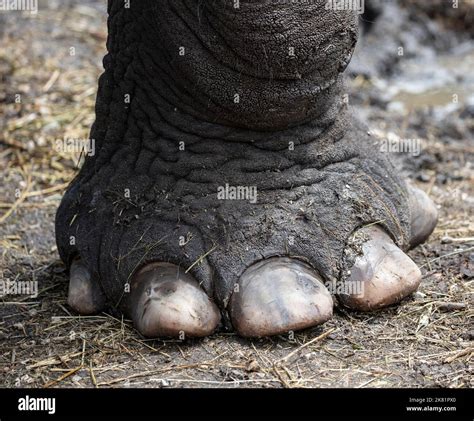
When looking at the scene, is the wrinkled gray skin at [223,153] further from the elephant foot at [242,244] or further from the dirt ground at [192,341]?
the dirt ground at [192,341]

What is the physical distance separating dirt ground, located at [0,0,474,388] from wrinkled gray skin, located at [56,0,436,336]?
127 millimetres

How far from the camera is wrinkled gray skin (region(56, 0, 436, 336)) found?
2439mm

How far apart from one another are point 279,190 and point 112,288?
1.71ft

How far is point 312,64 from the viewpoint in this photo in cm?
247

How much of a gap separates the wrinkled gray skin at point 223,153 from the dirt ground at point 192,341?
13 centimetres

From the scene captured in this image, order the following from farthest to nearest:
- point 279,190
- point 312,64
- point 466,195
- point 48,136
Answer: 1. point 48,136
2. point 466,195
3. point 279,190
4. point 312,64

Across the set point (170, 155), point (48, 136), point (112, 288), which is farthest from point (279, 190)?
point (48, 136)

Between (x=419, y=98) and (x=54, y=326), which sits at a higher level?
(x=419, y=98)

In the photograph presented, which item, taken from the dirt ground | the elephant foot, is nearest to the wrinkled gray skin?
the elephant foot

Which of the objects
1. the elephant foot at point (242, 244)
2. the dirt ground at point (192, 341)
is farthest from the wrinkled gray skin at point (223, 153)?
the dirt ground at point (192, 341)

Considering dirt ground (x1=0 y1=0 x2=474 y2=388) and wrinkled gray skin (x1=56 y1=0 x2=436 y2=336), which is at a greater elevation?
wrinkled gray skin (x1=56 y1=0 x2=436 y2=336)

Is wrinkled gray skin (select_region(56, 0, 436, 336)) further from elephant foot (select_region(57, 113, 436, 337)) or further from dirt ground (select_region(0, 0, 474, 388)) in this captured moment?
dirt ground (select_region(0, 0, 474, 388))

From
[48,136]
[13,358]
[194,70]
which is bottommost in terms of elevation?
[13,358]

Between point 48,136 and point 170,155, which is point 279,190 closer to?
point 170,155
